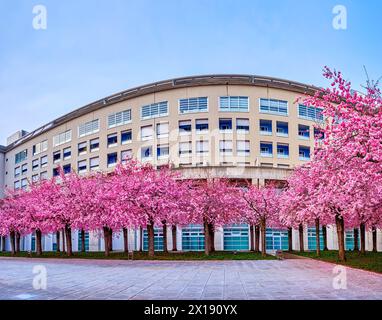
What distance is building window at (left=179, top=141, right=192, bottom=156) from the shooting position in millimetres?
51594

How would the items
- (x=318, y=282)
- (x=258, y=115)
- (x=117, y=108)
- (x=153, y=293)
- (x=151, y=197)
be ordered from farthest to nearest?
1. (x=117, y=108)
2. (x=258, y=115)
3. (x=151, y=197)
4. (x=318, y=282)
5. (x=153, y=293)

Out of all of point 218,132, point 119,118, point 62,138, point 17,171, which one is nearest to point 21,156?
point 17,171

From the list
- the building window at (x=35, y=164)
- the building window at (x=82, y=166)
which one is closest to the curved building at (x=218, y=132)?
the building window at (x=82, y=166)

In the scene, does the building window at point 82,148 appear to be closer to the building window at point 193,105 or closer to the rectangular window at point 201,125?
the building window at point 193,105

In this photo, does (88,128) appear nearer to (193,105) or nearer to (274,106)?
(193,105)

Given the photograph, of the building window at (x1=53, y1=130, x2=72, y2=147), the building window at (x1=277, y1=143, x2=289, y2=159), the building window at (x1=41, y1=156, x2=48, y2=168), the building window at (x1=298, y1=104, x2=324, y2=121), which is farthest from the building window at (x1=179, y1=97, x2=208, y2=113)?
the building window at (x1=41, y1=156, x2=48, y2=168)

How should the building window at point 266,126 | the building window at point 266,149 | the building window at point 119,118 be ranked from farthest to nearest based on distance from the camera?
the building window at point 119,118 < the building window at point 266,126 < the building window at point 266,149

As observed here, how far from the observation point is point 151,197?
31.9 metres

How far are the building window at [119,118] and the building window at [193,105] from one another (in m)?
8.15

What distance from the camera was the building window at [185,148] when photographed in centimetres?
5159

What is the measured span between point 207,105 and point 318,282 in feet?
129
